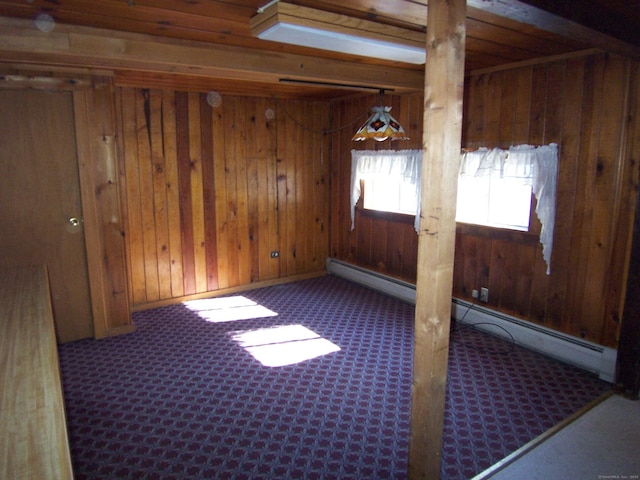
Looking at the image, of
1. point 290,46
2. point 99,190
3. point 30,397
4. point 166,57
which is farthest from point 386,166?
point 30,397

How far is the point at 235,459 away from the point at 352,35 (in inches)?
95.2

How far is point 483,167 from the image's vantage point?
377 cm

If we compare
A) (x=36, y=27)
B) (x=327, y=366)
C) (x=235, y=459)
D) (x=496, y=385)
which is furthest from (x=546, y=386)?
(x=36, y=27)

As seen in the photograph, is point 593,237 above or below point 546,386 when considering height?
above

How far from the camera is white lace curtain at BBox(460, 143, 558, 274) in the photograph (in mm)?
3350

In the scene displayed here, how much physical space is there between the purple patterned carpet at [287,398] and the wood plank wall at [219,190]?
2.67 feet

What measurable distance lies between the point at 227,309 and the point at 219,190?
1368mm

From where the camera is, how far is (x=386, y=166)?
4859 mm

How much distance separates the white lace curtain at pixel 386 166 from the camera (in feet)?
14.8

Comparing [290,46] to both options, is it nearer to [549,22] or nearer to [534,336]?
[549,22]

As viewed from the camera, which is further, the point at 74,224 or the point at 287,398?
the point at 74,224

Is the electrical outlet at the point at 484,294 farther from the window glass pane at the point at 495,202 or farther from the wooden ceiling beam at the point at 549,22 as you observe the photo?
the wooden ceiling beam at the point at 549,22

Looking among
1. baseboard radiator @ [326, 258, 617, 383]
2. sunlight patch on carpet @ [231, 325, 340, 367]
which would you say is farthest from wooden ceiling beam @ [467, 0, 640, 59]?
sunlight patch on carpet @ [231, 325, 340, 367]

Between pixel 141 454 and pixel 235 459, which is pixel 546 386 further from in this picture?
pixel 141 454
